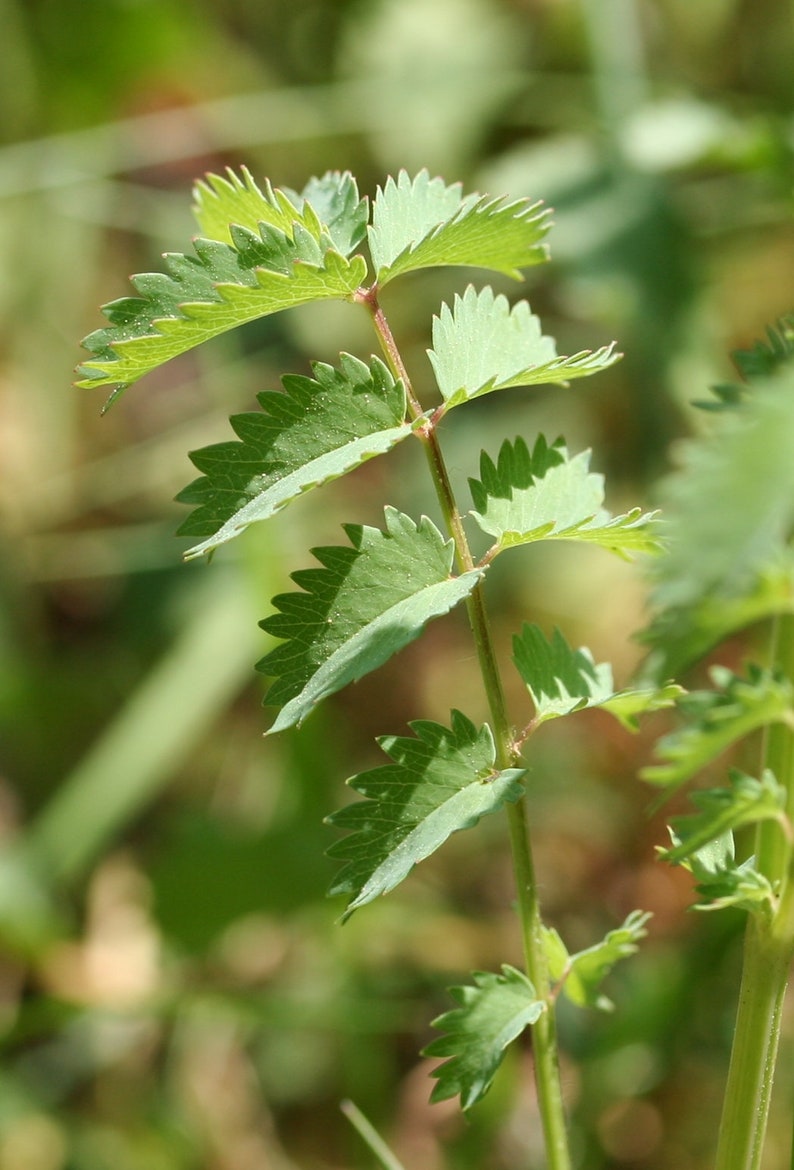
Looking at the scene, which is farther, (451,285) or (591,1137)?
(451,285)

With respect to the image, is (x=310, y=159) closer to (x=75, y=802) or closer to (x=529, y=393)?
(x=529, y=393)

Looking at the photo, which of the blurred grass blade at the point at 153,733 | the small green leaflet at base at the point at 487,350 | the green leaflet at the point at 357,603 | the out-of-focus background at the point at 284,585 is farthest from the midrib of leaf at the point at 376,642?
the blurred grass blade at the point at 153,733

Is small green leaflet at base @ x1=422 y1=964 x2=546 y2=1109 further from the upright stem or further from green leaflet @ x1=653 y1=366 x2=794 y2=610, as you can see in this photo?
green leaflet @ x1=653 y1=366 x2=794 y2=610

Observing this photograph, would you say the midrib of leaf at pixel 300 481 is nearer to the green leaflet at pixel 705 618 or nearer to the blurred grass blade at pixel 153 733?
the green leaflet at pixel 705 618

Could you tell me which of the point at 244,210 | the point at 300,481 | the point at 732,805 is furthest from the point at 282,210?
the point at 732,805

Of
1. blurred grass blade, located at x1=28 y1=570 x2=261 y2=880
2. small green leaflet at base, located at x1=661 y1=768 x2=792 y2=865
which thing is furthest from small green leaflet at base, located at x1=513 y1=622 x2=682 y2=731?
blurred grass blade, located at x1=28 y1=570 x2=261 y2=880

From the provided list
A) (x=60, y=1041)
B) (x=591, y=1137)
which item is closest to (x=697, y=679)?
(x=591, y=1137)
